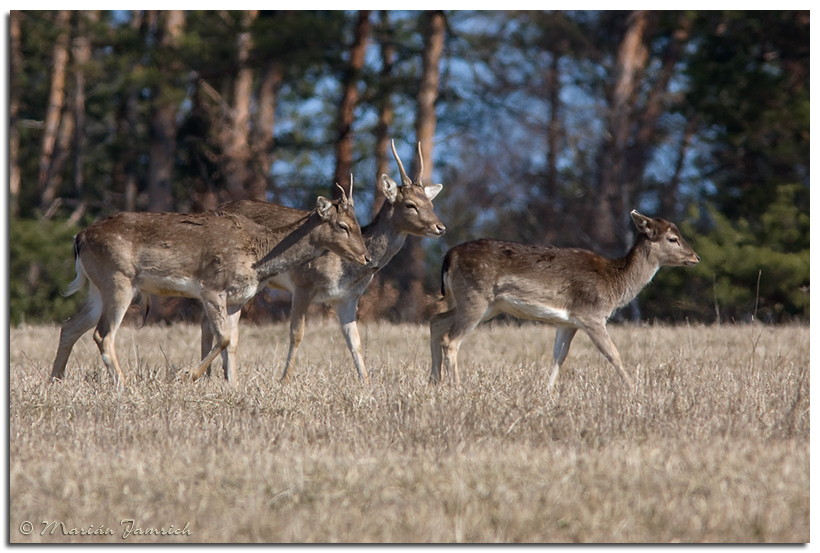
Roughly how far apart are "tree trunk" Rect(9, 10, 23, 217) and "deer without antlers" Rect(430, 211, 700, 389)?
12.6 metres

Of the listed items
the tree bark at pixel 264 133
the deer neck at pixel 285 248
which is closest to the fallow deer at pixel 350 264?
the deer neck at pixel 285 248

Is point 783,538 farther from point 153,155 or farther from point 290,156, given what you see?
point 290,156

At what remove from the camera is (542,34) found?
27.2 meters

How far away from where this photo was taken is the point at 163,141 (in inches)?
849

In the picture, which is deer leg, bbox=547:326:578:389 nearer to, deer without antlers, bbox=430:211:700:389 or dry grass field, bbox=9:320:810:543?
deer without antlers, bbox=430:211:700:389

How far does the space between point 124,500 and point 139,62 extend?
18311mm

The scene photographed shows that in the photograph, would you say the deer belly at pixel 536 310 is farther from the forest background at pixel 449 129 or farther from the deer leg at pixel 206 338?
the forest background at pixel 449 129

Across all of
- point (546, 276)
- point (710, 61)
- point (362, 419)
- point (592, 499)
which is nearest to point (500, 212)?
point (710, 61)

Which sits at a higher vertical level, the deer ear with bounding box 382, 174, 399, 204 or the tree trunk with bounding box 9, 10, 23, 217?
the tree trunk with bounding box 9, 10, 23, 217

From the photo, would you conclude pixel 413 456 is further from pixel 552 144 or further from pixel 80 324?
pixel 552 144

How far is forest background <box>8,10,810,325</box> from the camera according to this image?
62.6 feet

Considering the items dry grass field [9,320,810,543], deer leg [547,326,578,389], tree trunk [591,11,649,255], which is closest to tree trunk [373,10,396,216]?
tree trunk [591,11,649,255]

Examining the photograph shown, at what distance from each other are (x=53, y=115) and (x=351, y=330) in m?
19.4

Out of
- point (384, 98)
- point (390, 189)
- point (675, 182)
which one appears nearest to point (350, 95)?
point (384, 98)
